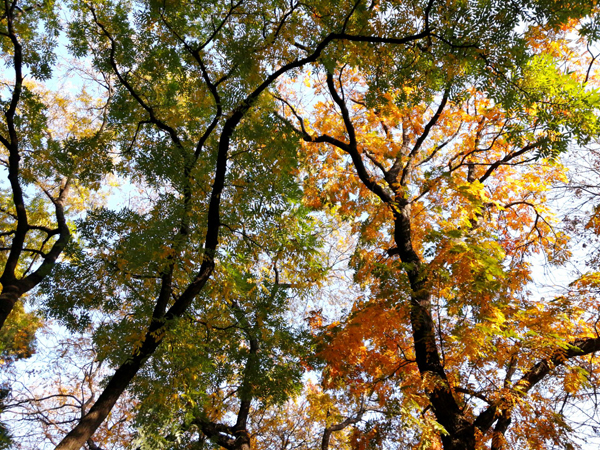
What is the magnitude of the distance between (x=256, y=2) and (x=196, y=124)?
229 cm

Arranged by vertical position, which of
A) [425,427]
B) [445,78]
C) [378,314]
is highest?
[445,78]

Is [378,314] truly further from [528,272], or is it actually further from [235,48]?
[235,48]

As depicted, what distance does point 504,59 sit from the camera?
175 inches

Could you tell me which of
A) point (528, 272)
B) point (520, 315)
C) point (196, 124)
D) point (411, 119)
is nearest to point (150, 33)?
point (196, 124)

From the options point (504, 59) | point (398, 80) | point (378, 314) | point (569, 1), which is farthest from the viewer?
point (398, 80)

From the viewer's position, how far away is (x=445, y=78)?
5246 millimetres

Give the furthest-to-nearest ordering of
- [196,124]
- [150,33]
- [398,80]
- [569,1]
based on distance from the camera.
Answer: [196,124] < [150,33] < [398,80] < [569,1]

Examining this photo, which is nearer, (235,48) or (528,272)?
(235,48)

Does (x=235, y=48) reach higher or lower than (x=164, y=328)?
higher

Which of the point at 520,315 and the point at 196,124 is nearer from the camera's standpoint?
the point at 520,315

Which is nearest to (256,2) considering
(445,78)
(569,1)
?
(445,78)

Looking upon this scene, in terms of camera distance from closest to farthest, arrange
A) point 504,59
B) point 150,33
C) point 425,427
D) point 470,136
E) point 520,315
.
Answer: point 425,427 < point 504,59 < point 520,315 < point 150,33 < point 470,136

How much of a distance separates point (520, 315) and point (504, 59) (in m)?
2.87

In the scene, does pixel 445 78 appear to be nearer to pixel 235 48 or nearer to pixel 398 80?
pixel 398 80
